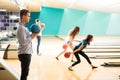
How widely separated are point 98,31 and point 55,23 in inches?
200

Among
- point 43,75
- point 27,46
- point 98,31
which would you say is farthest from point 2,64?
point 98,31

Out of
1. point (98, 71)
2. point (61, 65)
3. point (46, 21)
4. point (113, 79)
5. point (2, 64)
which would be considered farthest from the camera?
point (46, 21)

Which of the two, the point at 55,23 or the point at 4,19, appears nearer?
the point at 4,19

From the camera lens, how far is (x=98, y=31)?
1152 inches

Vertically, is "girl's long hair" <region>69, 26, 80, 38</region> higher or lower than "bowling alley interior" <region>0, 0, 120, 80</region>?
higher

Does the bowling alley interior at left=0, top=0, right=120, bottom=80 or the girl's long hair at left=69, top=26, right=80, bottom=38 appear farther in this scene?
the girl's long hair at left=69, top=26, right=80, bottom=38

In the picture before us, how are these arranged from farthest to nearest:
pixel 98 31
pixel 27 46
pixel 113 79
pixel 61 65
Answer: pixel 98 31 < pixel 61 65 < pixel 113 79 < pixel 27 46

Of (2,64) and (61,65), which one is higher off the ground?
(2,64)

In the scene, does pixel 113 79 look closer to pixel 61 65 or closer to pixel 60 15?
pixel 61 65

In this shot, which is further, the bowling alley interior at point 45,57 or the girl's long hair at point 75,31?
the girl's long hair at point 75,31

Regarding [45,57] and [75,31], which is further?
[45,57]

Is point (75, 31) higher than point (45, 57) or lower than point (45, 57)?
higher

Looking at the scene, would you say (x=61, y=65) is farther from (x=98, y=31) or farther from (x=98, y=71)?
(x=98, y=31)

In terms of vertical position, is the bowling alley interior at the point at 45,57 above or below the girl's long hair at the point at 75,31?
below
